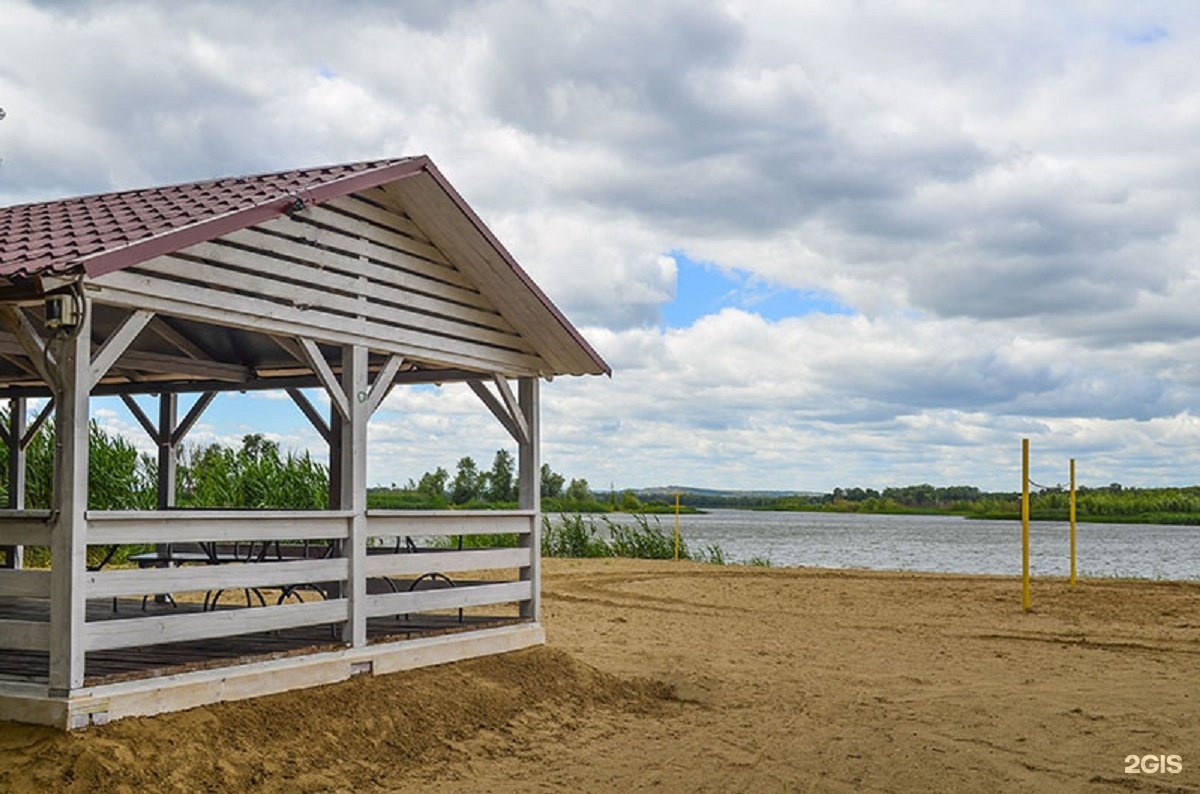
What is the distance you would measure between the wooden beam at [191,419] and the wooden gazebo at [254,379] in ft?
0.07

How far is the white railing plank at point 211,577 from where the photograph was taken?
685 cm

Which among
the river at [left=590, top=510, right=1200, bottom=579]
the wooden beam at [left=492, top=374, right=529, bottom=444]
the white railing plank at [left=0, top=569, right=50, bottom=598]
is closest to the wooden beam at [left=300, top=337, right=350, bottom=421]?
the wooden beam at [left=492, top=374, right=529, bottom=444]

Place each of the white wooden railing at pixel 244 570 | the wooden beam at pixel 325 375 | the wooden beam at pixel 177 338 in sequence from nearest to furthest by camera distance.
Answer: the white wooden railing at pixel 244 570, the wooden beam at pixel 325 375, the wooden beam at pixel 177 338

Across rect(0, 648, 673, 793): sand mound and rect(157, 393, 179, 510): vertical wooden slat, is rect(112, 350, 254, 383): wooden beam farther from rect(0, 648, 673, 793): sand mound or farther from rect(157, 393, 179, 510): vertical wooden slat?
rect(0, 648, 673, 793): sand mound

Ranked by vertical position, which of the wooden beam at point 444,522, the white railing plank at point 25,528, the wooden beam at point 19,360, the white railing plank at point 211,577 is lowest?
the white railing plank at point 211,577

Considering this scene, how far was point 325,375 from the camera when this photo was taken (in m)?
8.51

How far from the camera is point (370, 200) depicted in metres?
9.27

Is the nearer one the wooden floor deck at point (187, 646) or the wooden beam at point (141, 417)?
the wooden floor deck at point (187, 646)

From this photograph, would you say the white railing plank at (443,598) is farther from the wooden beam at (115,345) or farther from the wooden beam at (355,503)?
the wooden beam at (115,345)

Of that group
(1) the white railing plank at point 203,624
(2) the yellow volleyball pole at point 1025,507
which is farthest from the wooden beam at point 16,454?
(2) the yellow volleyball pole at point 1025,507

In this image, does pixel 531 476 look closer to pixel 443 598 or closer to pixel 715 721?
pixel 443 598

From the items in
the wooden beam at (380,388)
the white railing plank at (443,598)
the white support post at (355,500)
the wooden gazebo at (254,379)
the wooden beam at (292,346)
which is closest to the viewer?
the wooden gazebo at (254,379)

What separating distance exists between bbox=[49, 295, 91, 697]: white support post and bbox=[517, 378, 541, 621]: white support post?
4491 millimetres

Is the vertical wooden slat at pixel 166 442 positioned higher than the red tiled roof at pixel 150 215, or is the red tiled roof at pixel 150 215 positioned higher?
the red tiled roof at pixel 150 215
